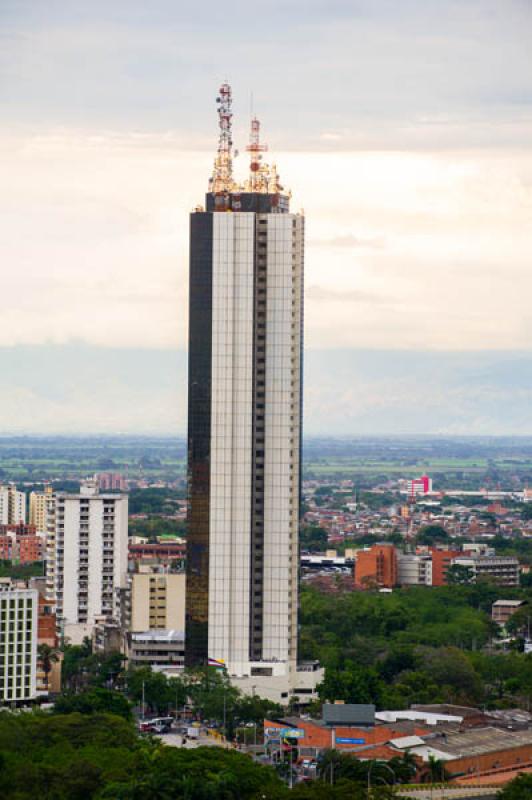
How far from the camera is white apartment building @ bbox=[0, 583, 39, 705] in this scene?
61438mm

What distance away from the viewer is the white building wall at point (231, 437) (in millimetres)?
61469

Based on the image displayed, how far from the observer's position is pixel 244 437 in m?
61.8

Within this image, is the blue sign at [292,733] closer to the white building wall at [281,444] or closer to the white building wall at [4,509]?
the white building wall at [281,444]

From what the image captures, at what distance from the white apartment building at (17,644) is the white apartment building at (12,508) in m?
75.8

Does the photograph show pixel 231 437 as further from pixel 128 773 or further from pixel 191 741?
pixel 128 773

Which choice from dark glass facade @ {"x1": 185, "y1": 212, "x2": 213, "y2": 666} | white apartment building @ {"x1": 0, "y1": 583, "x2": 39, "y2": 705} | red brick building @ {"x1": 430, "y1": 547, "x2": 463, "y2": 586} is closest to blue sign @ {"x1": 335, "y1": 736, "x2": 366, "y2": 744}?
dark glass facade @ {"x1": 185, "y1": 212, "x2": 213, "y2": 666}

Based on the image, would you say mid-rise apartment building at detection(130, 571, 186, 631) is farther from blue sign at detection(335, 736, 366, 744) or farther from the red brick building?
the red brick building

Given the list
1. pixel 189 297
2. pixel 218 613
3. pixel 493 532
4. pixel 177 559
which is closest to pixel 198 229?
pixel 189 297

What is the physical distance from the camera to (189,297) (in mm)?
62281

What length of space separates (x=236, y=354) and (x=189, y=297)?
6.77 feet

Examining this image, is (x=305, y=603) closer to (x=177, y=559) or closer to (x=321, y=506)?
(x=177, y=559)

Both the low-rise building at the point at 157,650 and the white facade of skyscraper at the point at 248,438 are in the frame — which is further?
the low-rise building at the point at 157,650

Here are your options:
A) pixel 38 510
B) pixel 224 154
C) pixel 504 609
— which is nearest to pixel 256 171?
pixel 224 154

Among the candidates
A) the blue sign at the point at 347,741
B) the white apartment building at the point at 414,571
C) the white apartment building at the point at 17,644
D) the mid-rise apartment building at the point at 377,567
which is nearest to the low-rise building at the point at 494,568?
the white apartment building at the point at 414,571
